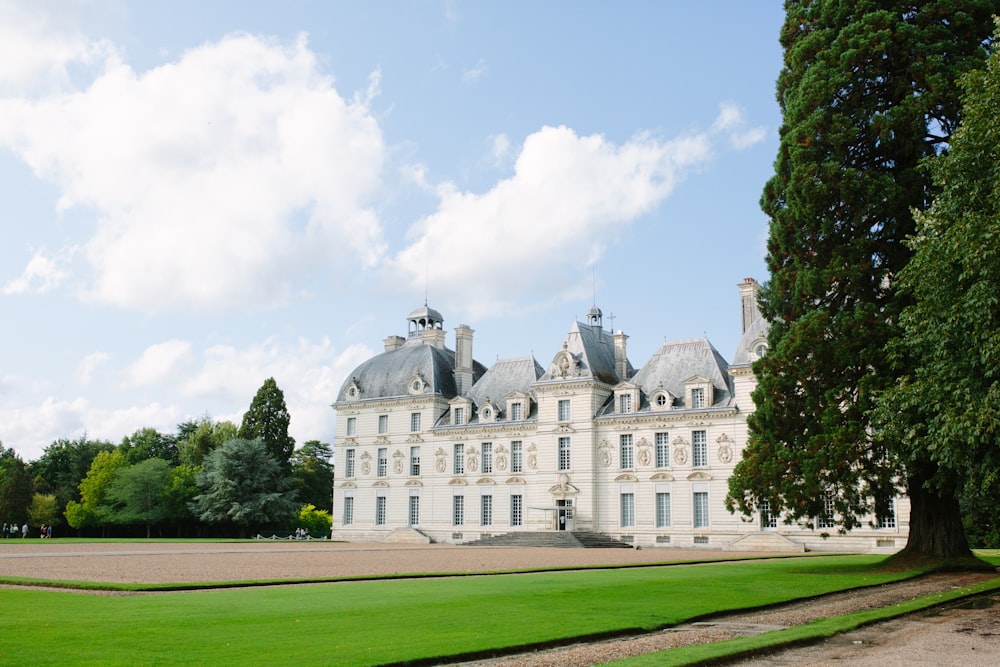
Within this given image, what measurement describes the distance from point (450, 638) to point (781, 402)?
47.0 feet

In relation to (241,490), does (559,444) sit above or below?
above

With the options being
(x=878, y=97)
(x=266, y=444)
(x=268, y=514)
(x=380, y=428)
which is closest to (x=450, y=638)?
(x=878, y=97)

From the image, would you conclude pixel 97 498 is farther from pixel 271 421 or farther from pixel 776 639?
pixel 776 639

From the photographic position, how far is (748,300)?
4506cm

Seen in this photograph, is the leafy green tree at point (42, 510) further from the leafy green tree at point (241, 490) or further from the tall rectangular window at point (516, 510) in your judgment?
the tall rectangular window at point (516, 510)

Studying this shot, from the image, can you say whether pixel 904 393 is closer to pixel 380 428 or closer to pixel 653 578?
pixel 653 578

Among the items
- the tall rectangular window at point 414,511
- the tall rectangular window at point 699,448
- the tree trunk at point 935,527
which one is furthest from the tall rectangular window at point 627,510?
the tree trunk at point 935,527

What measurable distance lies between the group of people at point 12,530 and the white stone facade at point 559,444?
19.1m

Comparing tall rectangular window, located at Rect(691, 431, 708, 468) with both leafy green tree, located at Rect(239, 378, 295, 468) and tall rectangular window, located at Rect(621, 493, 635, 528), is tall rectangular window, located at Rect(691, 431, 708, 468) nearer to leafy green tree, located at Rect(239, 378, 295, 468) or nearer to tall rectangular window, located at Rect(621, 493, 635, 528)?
tall rectangular window, located at Rect(621, 493, 635, 528)

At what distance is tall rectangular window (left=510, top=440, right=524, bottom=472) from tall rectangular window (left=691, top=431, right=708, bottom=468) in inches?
405

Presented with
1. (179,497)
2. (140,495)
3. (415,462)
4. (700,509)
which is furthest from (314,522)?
(700,509)

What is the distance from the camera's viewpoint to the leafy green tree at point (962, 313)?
14.2 metres

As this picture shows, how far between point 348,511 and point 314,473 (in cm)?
2063

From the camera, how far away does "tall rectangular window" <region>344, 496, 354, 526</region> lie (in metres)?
55.8
